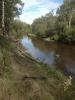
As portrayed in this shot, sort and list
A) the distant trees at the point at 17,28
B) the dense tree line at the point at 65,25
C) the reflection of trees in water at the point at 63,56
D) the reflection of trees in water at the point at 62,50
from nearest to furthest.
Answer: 1. the reflection of trees in water at the point at 63,56
2. the reflection of trees in water at the point at 62,50
3. the distant trees at the point at 17,28
4. the dense tree line at the point at 65,25

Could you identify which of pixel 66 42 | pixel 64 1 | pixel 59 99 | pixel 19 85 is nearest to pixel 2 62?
pixel 19 85

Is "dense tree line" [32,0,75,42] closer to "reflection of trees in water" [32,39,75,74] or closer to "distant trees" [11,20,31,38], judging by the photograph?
"distant trees" [11,20,31,38]

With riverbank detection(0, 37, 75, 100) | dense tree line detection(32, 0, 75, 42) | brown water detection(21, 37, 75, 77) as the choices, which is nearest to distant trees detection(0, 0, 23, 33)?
brown water detection(21, 37, 75, 77)

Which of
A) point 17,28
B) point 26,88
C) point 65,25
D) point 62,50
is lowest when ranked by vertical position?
point 62,50

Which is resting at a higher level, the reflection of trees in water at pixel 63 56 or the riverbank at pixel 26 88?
the riverbank at pixel 26 88

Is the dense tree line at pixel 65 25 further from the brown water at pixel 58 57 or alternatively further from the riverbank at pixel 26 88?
the riverbank at pixel 26 88

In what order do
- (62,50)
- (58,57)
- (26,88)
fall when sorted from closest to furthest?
(26,88) → (58,57) → (62,50)

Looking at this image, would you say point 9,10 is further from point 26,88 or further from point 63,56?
point 26,88

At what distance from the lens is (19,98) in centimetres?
629

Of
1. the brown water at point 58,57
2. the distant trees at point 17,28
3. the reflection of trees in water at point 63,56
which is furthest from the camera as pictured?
the distant trees at point 17,28

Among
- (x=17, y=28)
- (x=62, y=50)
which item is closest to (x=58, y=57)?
(x=62, y=50)

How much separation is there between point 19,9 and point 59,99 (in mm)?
26058

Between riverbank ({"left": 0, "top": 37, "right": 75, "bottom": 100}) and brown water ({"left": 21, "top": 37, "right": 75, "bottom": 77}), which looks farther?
brown water ({"left": 21, "top": 37, "right": 75, "bottom": 77})

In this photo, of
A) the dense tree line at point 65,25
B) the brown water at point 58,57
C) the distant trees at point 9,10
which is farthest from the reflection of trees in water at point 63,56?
the dense tree line at point 65,25
